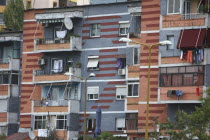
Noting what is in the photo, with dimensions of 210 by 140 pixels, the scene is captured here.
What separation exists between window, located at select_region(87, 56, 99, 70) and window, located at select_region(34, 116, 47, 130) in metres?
6.61

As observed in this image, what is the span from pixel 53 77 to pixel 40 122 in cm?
442

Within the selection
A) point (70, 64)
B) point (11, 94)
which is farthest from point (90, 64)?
point (11, 94)

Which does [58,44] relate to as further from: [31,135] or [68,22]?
[31,135]

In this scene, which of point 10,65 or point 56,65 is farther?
point 10,65

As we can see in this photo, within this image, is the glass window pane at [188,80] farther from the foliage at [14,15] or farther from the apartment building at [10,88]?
the foliage at [14,15]

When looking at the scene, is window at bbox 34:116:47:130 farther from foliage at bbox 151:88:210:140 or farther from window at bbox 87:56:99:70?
foliage at bbox 151:88:210:140

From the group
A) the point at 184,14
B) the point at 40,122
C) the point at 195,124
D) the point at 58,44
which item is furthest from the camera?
the point at 40,122

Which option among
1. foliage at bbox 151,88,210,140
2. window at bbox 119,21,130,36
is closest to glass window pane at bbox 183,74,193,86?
foliage at bbox 151,88,210,140

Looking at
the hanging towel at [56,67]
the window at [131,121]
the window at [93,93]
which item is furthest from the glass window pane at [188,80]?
the hanging towel at [56,67]

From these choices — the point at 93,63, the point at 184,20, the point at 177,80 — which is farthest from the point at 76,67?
the point at 184,20

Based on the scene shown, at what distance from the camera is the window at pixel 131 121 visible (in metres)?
99.2

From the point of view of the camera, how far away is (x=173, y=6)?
94.8 meters

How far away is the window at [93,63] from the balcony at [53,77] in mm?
1257

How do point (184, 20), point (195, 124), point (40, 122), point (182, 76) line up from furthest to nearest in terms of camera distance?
point (40, 122) < point (184, 20) < point (182, 76) < point (195, 124)
